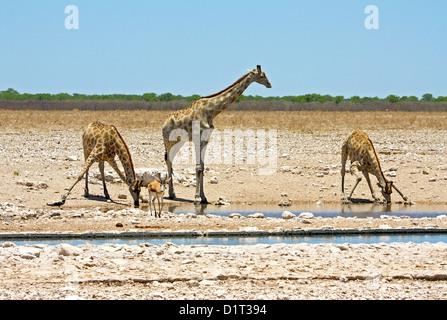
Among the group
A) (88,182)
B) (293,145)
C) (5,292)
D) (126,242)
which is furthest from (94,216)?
(293,145)

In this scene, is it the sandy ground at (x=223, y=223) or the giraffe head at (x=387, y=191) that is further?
the giraffe head at (x=387, y=191)

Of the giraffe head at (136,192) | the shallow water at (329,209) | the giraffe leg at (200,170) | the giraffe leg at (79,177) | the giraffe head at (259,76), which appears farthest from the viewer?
the giraffe head at (259,76)

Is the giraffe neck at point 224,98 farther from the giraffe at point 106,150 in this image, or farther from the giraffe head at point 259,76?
the giraffe at point 106,150

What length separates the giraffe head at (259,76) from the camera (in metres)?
18.8

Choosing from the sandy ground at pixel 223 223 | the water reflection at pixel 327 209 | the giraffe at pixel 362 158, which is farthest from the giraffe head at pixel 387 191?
the sandy ground at pixel 223 223

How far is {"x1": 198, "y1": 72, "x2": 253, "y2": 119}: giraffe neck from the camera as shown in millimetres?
18641

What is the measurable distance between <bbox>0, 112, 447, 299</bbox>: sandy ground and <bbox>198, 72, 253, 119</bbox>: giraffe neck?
218cm

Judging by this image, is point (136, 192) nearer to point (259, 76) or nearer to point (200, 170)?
point (200, 170)

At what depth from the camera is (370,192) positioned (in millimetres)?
20125

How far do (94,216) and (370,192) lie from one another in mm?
8264

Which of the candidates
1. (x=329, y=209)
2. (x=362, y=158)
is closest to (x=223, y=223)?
(x=329, y=209)

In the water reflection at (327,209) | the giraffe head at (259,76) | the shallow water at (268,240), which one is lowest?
the water reflection at (327,209)

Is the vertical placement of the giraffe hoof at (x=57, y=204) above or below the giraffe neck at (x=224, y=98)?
below

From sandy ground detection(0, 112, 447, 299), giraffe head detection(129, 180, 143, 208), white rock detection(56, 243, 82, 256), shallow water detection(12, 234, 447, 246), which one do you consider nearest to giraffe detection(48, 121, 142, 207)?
giraffe head detection(129, 180, 143, 208)
